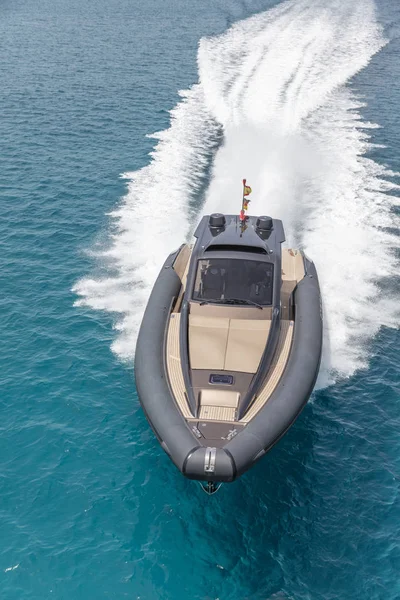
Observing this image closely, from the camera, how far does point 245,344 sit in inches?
622

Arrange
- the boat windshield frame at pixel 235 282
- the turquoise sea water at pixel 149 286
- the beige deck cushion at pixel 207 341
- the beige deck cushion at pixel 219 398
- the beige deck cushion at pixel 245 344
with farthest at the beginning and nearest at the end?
the boat windshield frame at pixel 235 282, the beige deck cushion at pixel 207 341, the beige deck cushion at pixel 245 344, the beige deck cushion at pixel 219 398, the turquoise sea water at pixel 149 286

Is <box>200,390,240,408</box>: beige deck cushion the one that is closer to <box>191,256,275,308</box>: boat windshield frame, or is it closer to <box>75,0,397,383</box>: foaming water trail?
<box>191,256,275,308</box>: boat windshield frame

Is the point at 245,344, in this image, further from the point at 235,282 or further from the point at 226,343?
the point at 235,282

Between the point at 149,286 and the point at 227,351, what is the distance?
21.3 ft

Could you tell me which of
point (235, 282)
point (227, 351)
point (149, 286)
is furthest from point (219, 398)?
point (149, 286)

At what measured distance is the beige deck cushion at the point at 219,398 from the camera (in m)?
14.2

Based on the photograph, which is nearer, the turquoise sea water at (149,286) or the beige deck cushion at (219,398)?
Answer: the turquoise sea water at (149,286)

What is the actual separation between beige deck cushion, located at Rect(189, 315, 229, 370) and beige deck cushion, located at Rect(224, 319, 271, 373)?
15 cm

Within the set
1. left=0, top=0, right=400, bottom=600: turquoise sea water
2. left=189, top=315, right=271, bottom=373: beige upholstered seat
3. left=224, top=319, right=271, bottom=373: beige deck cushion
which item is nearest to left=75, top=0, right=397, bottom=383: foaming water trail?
left=0, top=0, right=400, bottom=600: turquoise sea water

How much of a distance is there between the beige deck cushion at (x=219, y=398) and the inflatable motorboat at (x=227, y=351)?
22 millimetres

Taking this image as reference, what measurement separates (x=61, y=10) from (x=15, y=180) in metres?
32.2

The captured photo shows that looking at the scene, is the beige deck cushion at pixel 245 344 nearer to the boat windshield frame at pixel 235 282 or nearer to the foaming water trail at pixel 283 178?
the boat windshield frame at pixel 235 282

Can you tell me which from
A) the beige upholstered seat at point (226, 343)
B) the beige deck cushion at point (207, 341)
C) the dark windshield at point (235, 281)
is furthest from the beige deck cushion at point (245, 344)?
the dark windshield at point (235, 281)

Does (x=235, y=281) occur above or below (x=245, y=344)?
above
